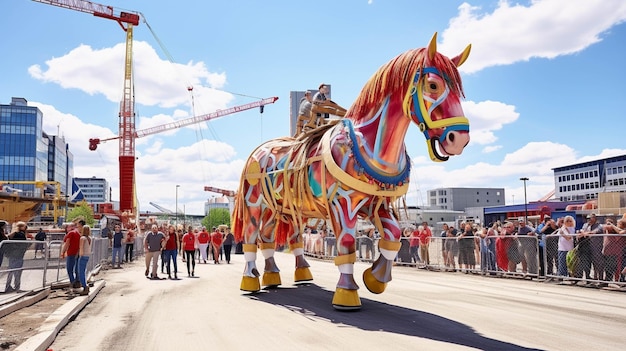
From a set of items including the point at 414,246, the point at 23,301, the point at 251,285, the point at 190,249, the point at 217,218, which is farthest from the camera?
the point at 217,218

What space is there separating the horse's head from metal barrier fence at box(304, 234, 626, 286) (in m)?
7.33

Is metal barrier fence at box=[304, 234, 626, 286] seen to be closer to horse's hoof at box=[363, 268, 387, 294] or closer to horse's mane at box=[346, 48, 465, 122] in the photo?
horse's hoof at box=[363, 268, 387, 294]

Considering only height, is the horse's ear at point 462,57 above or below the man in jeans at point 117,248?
above

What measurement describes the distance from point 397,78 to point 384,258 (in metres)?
2.81

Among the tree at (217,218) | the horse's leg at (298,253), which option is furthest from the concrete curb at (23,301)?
the tree at (217,218)

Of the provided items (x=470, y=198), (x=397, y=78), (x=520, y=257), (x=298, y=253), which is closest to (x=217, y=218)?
(x=470, y=198)

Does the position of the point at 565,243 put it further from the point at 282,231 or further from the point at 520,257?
the point at 282,231

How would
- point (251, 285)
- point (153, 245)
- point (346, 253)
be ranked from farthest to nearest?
1. point (153, 245)
2. point (251, 285)
3. point (346, 253)

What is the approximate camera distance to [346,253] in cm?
771

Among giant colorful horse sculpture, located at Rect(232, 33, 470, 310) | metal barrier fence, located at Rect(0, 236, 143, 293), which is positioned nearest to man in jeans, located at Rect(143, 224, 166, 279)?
metal barrier fence, located at Rect(0, 236, 143, 293)

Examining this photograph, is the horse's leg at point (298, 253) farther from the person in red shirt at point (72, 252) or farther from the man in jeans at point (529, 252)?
the man in jeans at point (529, 252)

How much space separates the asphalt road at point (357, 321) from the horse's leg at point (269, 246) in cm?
37

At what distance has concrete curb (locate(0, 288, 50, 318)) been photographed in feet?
27.5

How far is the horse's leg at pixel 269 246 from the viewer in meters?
10.8
